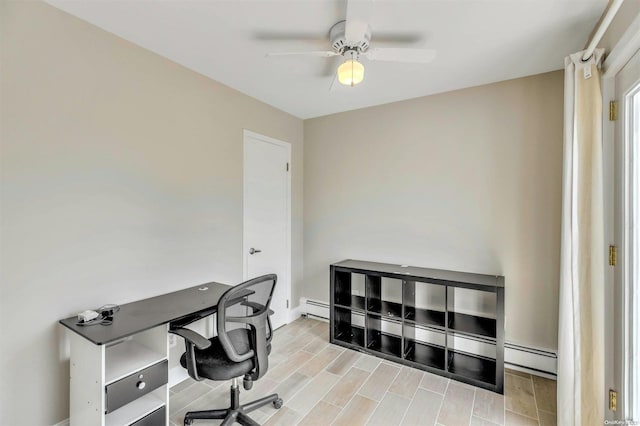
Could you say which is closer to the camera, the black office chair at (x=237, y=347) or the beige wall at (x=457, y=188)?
the black office chair at (x=237, y=347)

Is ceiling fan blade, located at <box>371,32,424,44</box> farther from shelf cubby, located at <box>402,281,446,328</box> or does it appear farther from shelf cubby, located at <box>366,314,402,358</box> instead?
shelf cubby, located at <box>366,314,402,358</box>

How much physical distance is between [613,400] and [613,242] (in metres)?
0.87

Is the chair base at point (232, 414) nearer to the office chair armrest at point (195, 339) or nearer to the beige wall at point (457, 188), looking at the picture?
the office chair armrest at point (195, 339)

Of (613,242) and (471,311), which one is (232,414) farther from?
(613,242)

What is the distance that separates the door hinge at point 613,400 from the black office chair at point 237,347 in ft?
6.43

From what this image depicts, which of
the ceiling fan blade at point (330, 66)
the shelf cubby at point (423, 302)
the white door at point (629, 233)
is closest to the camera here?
the white door at point (629, 233)

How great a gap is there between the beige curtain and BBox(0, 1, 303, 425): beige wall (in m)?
2.71

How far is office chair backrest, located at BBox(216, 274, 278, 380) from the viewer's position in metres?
1.62

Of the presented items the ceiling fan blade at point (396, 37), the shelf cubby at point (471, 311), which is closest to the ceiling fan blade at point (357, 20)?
the ceiling fan blade at point (396, 37)

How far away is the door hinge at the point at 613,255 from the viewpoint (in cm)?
161

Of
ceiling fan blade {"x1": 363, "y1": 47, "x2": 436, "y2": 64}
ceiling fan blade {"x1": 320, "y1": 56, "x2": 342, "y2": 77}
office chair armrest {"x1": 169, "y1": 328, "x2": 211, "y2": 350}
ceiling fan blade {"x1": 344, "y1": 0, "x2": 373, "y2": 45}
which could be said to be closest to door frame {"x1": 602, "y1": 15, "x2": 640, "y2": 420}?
ceiling fan blade {"x1": 363, "y1": 47, "x2": 436, "y2": 64}

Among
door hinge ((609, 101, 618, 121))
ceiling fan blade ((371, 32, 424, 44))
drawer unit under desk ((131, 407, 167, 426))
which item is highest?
ceiling fan blade ((371, 32, 424, 44))

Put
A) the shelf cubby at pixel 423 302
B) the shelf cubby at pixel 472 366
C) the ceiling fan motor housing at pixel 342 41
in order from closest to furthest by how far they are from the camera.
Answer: the ceiling fan motor housing at pixel 342 41, the shelf cubby at pixel 472 366, the shelf cubby at pixel 423 302

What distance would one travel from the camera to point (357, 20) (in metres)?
1.62
